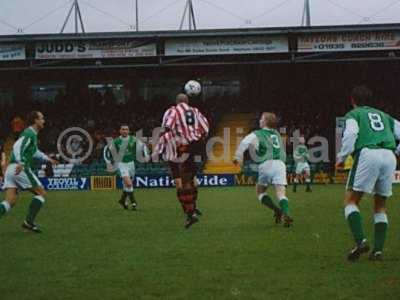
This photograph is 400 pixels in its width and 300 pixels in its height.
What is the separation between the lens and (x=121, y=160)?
2123 centimetres

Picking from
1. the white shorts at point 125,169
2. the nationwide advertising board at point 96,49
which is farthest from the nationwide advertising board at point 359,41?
the white shorts at point 125,169

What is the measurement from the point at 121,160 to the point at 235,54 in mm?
16539

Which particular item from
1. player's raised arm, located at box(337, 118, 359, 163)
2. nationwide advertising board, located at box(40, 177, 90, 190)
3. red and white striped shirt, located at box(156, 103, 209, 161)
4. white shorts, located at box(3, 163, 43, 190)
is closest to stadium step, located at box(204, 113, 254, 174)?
A: nationwide advertising board, located at box(40, 177, 90, 190)

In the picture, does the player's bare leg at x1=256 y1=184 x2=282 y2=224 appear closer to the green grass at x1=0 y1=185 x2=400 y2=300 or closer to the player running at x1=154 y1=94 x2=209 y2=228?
the green grass at x1=0 y1=185 x2=400 y2=300

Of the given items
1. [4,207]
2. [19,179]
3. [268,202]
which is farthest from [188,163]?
[4,207]

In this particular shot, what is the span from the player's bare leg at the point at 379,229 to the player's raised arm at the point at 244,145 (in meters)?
3.47

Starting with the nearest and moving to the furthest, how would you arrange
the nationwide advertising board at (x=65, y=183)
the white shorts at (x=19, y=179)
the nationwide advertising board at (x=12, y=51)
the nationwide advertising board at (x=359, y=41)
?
the white shorts at (x=19, y=179) → the nationwide advertising board at (x=359, y=41) → the nationwide advertising board at (x=65, y=183) → the nationwide advertising board at (x=12, y=51)

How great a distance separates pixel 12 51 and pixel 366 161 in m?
29.6

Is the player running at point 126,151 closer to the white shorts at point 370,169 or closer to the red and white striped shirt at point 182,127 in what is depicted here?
the red and white striped shirt at point 182,127

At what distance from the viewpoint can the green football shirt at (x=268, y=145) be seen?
14.4 metres

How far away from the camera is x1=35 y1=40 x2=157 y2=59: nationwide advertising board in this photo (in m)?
36.2

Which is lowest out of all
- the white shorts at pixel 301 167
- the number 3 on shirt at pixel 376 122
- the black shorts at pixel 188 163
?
the white shorts at pixel 301 167

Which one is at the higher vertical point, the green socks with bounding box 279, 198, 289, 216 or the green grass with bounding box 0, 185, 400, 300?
the green socks with bounding box 279, 198, 289, 216

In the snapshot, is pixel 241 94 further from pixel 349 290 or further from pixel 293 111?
pixel 349 290
